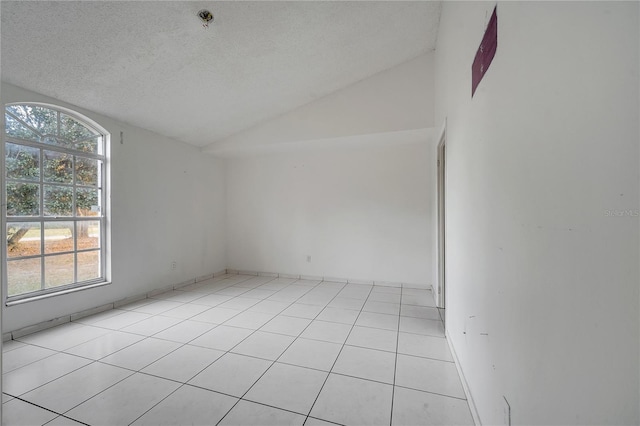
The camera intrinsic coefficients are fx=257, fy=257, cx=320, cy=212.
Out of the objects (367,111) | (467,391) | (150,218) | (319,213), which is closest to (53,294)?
(150,218)

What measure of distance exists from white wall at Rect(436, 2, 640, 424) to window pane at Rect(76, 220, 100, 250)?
4165 millimetres

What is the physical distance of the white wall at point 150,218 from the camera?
293cm

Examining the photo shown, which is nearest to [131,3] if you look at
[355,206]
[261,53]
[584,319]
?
[261,53]

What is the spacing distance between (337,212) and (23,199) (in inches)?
154

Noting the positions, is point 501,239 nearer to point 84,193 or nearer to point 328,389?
point 328,389

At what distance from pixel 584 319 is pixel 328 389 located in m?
1.58

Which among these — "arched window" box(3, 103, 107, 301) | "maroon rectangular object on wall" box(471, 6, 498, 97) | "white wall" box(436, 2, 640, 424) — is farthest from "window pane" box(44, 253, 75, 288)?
"maroon rectangular object on wall" box(471, 6, 498, 97)

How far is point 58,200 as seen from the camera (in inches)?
114

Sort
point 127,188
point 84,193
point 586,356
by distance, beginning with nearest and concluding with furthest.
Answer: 1. point 586,356
2. point 84,193
3. point 127,188

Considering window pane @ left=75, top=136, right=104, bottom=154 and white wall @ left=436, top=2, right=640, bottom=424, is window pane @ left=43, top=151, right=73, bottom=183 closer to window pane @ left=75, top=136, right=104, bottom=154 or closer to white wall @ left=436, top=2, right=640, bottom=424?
window pane @ left=75, top=136, right=104, bottom=154

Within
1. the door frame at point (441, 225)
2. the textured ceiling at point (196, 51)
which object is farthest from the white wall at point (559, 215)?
the door frame at point (441, 225)

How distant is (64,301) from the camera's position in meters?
2.87

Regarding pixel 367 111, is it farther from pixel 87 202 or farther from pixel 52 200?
pixel 52 200

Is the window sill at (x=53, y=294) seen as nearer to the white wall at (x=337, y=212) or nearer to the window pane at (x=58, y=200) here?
the window pane at (x=58, y=200)
